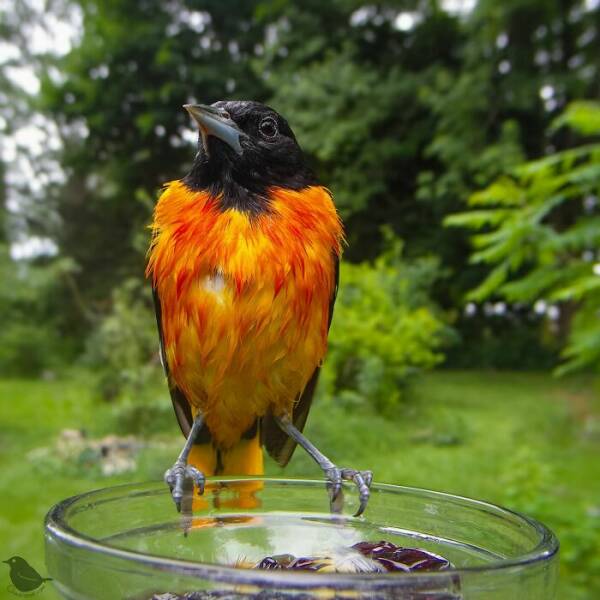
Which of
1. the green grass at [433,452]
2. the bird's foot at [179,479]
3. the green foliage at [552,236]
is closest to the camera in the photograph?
the bird's foot at [179,479]

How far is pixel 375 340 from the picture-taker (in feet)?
26.2

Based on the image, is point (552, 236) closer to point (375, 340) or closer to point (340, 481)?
point (340, 481)

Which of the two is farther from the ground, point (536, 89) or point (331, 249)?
point (536, 89)

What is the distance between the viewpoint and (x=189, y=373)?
1.44m

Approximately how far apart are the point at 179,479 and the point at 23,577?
37 centimetres

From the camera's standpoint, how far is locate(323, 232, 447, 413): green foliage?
7871mm

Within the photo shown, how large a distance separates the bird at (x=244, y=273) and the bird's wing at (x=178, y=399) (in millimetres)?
15

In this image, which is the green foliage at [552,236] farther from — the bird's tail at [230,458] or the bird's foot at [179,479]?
the bird's foot at [179,479]

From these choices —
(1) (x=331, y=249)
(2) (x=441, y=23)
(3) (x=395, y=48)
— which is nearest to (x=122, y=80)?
(3) (x=395, y=48)

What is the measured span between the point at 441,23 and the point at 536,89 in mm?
2384

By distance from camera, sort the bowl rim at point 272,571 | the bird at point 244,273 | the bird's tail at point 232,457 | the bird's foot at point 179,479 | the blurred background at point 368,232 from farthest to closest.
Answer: the blurred background at point 368,232 → the bird's tail at point 232,457 → the bird at point 244,273 → the bird's foot at point 179,479 → the bowl rim at point 272,571

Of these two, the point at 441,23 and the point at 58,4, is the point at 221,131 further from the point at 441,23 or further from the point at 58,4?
the point at 58,4

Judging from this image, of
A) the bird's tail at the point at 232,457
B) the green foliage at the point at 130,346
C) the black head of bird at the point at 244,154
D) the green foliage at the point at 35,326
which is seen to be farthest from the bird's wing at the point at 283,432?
the green foliage at the point at 35,326

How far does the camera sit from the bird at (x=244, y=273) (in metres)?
1.31
